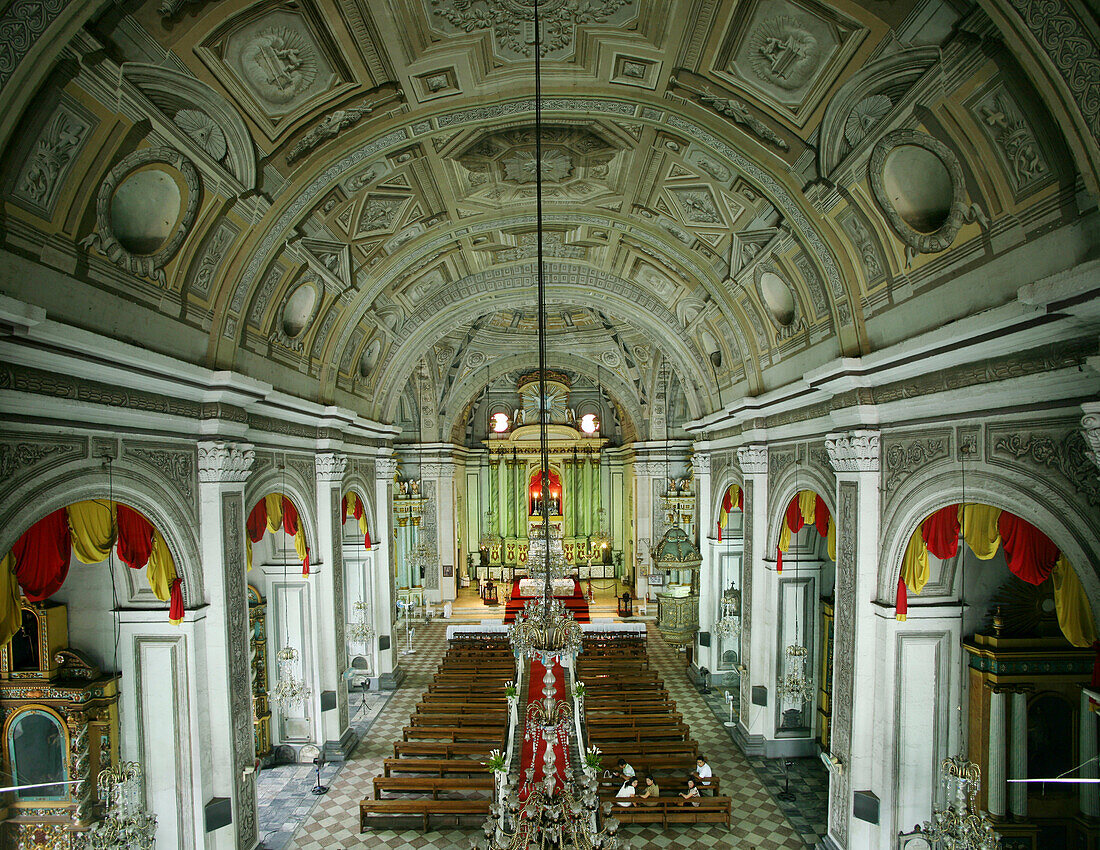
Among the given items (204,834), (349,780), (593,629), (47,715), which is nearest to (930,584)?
(204,834)

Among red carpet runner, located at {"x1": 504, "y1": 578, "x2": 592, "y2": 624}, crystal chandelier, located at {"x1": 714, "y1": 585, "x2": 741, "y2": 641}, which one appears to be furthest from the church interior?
red carpet runner, located at {"x1": 504, "y1": 578, "x2": 592, "y2": 624}

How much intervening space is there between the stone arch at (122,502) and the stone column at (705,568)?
38.6ft

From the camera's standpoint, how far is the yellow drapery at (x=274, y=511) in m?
10.5

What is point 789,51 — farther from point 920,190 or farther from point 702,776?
point 702,776

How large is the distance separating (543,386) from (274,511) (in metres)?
5.60

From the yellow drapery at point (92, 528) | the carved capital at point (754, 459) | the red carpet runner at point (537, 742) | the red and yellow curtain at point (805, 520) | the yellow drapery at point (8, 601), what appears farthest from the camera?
the carved capital at point (754, 459)

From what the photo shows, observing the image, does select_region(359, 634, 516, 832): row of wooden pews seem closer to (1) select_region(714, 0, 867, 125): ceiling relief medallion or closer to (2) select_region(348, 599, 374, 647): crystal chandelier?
(2) select_region(348, 599, 374, 647): crystal chandelier

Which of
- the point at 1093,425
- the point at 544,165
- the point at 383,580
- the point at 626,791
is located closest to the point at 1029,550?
the point at 1093,425

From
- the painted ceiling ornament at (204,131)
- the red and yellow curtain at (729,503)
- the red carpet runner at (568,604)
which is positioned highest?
the painted ceiling ornament at (204,131)

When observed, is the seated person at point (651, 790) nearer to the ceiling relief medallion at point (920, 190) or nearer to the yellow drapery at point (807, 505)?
the yellow drapery at point (807, 505)

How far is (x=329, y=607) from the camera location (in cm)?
1203

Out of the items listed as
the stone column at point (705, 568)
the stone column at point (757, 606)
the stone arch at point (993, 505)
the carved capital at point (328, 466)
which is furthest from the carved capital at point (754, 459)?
the carved capital at point (328, 466)

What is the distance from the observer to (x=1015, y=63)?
493 centimetres

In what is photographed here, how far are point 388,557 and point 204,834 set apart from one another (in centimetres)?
→ 930
